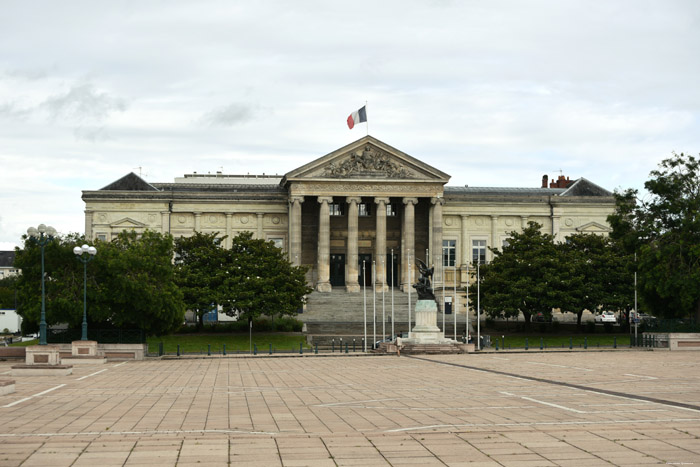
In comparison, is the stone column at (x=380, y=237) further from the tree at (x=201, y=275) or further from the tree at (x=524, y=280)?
the tree at (x=201, y=275)

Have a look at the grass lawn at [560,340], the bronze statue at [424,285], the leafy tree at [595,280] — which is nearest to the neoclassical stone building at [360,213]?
the leafy tree at [595,280]

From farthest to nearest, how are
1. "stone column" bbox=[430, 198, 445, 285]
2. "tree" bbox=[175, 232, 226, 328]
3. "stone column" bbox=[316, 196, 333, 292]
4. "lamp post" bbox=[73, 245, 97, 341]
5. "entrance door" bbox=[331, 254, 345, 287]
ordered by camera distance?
"entrance door" bbox=[331, 254, 345, 287] → "stone column" bbox=[430, 198, 445, 285] → "stone column" bbox=[316, 196, 333, 292] → "tree" bbox=[175, 232, 226, 328] → "lamp post" bbox=[73, 245, 97, 341]

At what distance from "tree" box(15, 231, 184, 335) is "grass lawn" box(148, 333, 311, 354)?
8.53 meters

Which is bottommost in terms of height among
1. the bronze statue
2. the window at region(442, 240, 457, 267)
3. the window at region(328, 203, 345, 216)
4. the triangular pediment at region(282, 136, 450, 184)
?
the bronze statue

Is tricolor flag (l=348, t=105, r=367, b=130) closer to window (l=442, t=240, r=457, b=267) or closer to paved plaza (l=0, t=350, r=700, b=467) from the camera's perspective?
window (l=442, t=240, r=457, b=267)

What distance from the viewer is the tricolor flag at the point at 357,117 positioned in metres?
93.5

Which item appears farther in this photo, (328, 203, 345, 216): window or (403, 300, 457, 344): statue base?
(328, 203, 345, 216): window

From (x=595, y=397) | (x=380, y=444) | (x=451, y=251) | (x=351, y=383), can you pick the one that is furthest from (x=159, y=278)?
(x=451, y=251)

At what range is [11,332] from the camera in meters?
112

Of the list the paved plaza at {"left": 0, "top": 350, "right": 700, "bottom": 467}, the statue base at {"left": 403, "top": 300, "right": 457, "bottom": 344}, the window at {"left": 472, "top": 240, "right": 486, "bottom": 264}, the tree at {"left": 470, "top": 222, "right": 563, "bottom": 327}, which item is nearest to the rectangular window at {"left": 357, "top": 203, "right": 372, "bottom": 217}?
the window at {"left": 472, "top": 240, "right": 486, "bottom": 264}

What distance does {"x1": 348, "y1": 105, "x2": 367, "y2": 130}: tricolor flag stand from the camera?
307ft

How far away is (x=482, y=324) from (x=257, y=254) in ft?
78.5

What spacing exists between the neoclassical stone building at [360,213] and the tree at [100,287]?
41.6 meters

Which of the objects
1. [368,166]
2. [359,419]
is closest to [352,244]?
[368,166]
